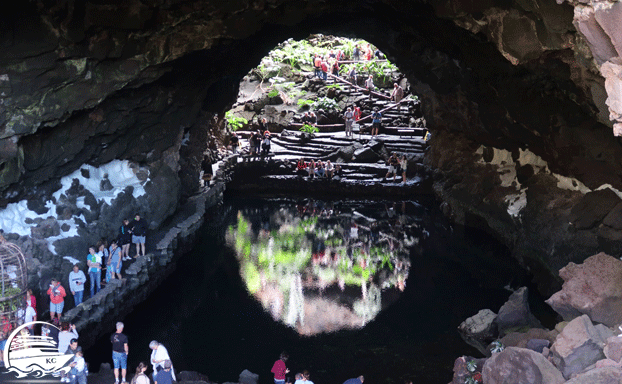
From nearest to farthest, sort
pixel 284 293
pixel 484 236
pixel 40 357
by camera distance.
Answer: pixel 40 357 → pixel 284 293 → pixel 484 236

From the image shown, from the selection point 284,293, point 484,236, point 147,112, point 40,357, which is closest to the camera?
point 40,357

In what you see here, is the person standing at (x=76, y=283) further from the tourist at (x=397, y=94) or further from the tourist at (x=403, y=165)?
the tourist at (x=397, y=94)

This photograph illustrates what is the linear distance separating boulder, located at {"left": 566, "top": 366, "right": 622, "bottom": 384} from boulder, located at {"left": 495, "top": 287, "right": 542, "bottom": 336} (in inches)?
214

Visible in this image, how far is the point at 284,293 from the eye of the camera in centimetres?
1695

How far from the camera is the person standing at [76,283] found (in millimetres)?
13867

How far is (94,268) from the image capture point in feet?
48.2

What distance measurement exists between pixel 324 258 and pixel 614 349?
12255 millimetres

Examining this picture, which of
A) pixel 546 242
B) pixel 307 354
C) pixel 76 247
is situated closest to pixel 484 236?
pixel 546 242

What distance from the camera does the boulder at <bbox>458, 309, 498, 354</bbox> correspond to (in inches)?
547

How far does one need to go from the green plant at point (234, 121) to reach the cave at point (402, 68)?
1412cm

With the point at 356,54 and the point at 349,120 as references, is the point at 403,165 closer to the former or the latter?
the point at 349,120

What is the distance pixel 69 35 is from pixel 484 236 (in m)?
17.1

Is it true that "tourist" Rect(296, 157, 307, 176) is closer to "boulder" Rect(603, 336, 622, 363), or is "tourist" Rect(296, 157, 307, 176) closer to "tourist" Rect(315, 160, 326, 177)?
"tourist" Rect(315, 160, 326, 177)

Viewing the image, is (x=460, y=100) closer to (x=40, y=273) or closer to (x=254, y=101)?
(x=40, y=273)
